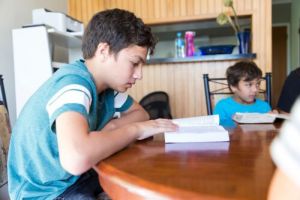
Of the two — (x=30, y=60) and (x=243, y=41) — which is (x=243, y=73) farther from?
(x=30, y=60)

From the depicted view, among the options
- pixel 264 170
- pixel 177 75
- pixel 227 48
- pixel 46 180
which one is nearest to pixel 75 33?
pixel 177 75

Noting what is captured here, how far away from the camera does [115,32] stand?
989mm

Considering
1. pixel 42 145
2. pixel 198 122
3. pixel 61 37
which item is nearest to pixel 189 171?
pixel 42 145

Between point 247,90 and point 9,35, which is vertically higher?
point 9,35

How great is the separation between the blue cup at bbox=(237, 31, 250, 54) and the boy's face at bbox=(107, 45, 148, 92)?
1898 mm

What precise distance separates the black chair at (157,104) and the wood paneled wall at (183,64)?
0.75 feet

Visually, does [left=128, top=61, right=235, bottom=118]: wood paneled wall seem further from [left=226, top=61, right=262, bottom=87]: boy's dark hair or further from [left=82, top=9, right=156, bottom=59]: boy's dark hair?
[left=82, top=9, right=156, bottom=59]: boy's dark hair

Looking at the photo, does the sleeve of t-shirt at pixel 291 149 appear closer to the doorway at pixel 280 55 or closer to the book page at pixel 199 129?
the book page at pixel 199 129

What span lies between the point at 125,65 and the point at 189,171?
49cm

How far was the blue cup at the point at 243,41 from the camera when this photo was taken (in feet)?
8.99

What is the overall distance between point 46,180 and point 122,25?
53 cm

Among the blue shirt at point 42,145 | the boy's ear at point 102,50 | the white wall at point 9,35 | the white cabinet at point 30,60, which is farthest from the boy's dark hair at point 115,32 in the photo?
the white wall at point 9,35

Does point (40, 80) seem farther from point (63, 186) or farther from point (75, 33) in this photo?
point (63, 186)

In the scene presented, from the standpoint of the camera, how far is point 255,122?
145cm
